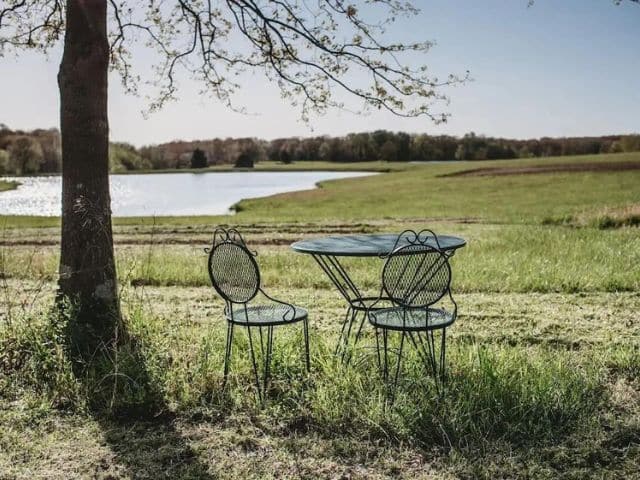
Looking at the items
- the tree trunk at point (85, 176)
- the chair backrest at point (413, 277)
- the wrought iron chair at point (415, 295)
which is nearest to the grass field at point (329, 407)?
the wrought iron chair at point (415, 295)

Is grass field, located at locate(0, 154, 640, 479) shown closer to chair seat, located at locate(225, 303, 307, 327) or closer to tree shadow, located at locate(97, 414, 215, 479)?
tree shadow, located at locate(97, 414, 215, 479)

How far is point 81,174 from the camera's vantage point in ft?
20.5

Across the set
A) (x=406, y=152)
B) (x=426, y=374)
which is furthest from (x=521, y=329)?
(x=406, y=152)

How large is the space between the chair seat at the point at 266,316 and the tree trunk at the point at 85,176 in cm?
146

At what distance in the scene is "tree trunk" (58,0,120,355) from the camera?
6227mm

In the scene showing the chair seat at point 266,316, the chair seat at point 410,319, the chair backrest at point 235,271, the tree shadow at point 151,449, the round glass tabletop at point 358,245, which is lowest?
the tree shadow at point 151,449

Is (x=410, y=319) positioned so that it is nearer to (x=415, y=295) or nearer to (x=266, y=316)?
(x=415, y=295)

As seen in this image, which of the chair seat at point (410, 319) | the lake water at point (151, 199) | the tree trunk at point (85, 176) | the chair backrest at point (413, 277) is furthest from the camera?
the lake water at point (151, 199)

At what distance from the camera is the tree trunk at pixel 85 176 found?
623cm

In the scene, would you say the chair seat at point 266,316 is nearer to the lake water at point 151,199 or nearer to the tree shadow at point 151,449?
the tree shadow at point 151,449

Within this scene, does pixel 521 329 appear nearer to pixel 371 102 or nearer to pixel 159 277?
pixel 371 102

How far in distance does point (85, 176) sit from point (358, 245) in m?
2.57

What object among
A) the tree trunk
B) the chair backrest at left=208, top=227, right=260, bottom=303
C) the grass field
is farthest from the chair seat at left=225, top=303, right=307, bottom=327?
the tree trunk

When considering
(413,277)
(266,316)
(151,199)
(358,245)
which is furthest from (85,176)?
(151,199)
